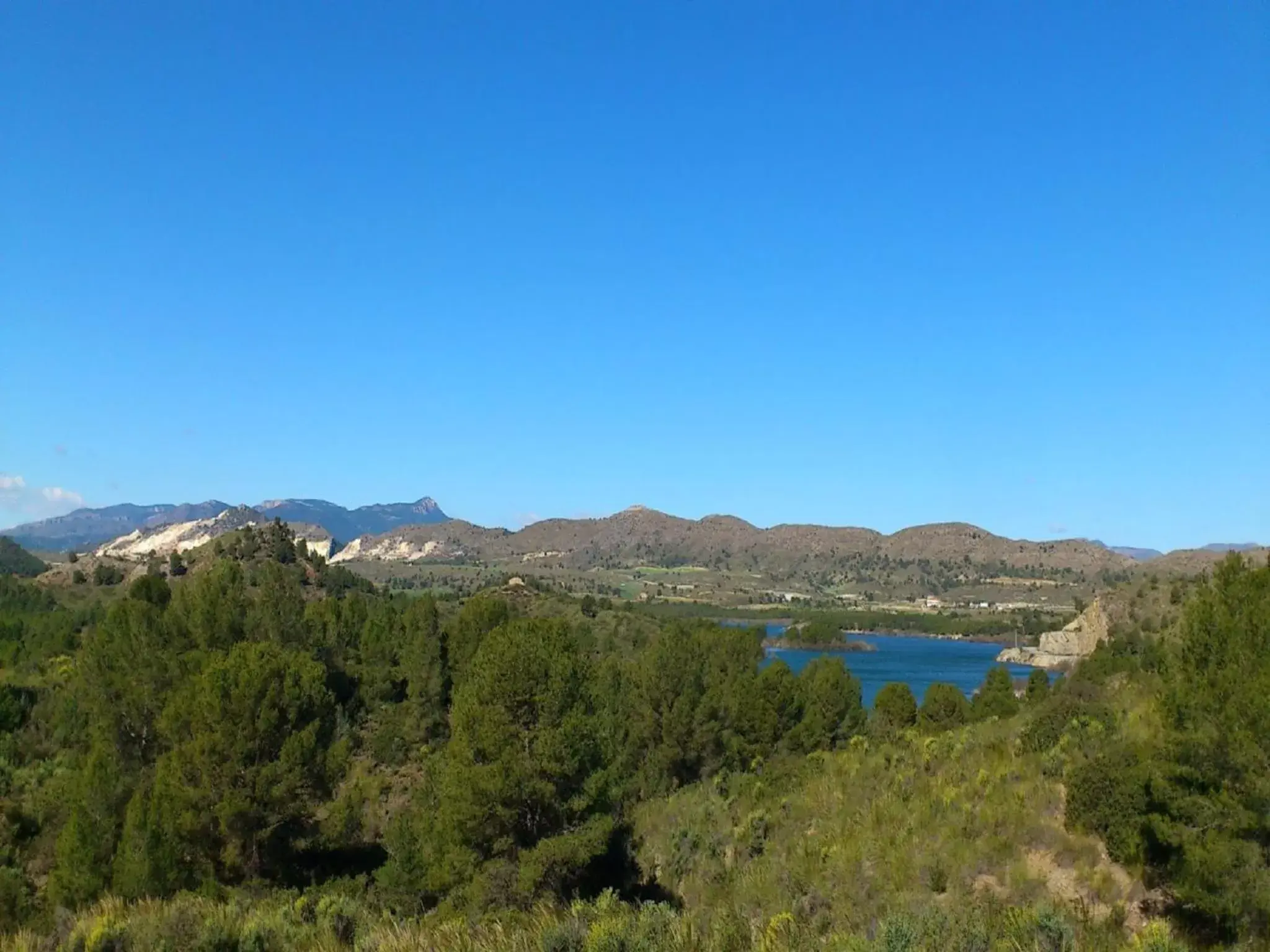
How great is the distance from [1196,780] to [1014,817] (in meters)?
4.70

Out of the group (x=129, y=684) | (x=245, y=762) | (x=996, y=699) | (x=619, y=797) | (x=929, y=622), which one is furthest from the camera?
(x=929, y=622)

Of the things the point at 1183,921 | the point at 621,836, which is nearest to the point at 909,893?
the point at 1183,921

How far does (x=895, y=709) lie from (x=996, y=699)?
4.71 meters

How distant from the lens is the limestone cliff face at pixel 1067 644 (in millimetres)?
88438

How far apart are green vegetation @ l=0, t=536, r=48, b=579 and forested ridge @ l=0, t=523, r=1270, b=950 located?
88085 mm

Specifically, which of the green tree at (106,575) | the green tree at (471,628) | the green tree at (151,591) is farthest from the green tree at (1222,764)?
the green tree at (106,575)

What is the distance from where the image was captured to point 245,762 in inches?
923

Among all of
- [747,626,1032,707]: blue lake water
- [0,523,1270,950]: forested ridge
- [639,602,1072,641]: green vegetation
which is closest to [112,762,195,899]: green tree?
[0,523,1270,950]: forested ridge

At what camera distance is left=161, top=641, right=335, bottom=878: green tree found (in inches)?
900

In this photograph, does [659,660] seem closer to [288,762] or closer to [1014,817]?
[288,762]

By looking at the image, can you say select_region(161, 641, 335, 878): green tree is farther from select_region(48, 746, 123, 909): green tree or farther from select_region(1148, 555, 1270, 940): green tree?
select_region(1148, 555, 1270, 940): green tree

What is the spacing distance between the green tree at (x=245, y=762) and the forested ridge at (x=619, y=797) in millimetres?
75

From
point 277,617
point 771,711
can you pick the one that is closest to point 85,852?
point 771,711

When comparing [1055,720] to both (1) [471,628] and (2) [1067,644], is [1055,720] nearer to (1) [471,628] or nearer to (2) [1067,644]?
(1) [471,628]
